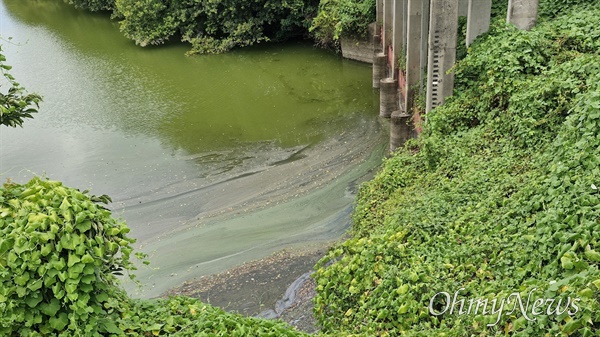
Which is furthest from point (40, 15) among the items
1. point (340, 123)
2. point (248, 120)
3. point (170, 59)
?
point (340, 123)

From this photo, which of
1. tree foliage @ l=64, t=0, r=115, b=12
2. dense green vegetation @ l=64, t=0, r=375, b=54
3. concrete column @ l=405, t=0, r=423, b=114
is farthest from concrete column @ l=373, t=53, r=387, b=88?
tree foliage @ l=64, t=0, r=115, b=12

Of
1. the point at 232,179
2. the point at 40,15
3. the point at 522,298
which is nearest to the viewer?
the point at 522,298

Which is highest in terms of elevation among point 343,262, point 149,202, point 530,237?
point 530,237

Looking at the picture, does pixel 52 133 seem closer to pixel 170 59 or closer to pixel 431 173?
pixel 170 59

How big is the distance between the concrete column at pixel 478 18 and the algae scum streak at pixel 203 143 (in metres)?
4.08

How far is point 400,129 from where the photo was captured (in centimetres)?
1243

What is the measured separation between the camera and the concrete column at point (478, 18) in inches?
377

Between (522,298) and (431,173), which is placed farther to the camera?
(431,173)

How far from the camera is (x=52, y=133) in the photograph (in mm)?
15781

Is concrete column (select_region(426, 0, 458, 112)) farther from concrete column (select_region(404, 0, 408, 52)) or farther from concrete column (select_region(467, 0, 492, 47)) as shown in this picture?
concrete column (select_region(404, 0, 408, 52))

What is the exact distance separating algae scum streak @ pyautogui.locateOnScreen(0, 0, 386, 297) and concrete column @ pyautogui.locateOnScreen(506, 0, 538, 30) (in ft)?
15.3

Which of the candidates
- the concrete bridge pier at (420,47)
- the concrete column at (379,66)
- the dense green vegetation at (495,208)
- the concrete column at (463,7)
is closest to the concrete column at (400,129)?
the concrete bridge pier at (420,47)

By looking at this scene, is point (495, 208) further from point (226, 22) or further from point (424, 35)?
point (226, 22)

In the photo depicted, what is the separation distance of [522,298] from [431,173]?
15.1 feet
